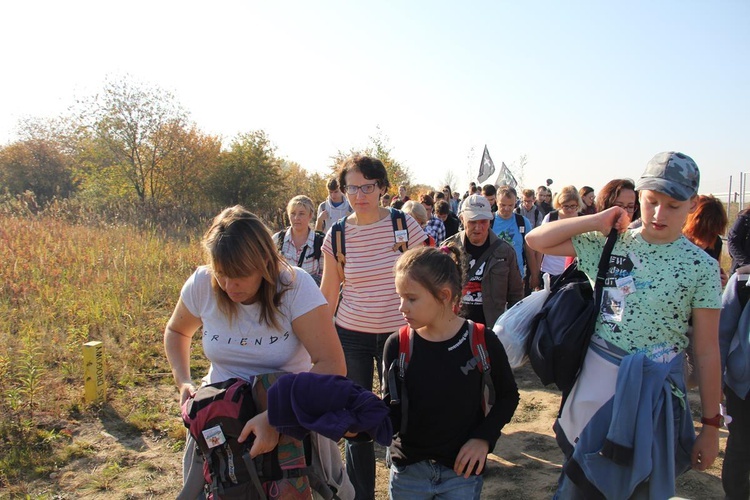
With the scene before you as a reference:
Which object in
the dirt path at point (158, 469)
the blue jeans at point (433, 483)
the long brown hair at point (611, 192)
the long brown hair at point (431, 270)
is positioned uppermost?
the long brown hair at point (611, 192)

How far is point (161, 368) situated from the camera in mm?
5891

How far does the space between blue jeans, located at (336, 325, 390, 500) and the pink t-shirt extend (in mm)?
66

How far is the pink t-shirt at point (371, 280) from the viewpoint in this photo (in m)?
3.37

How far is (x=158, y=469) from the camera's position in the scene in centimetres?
399

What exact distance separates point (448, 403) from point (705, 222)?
2135mm

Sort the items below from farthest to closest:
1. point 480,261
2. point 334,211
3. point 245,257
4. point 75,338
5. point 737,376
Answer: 1. point 334,211
2. point 75,338
3. point 480,261
4. point 737,376
5. point 245,257

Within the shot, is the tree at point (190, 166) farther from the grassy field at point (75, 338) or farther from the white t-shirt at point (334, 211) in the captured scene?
the white t-shirt at point (334, 211)

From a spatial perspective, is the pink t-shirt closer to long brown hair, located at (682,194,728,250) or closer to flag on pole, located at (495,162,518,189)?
long brown hair, located at (682,194,728,250)

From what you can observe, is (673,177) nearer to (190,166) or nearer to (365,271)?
(365,271)

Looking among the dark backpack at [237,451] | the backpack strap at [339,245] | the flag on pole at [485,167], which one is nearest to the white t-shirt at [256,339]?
the dark backpack at [237,451]

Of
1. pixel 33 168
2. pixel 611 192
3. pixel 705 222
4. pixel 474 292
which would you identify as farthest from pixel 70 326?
pixel 33 168

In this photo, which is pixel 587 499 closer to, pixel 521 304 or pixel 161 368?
pixel 521 304

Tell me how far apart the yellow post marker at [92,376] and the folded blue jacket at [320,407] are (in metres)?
3.73

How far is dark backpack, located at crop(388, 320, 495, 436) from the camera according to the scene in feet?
7.21
